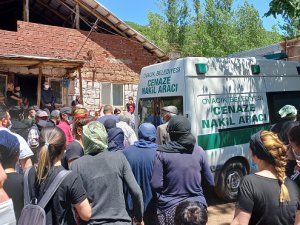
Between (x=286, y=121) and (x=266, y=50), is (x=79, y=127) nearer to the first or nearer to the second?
(x=286, y=121)

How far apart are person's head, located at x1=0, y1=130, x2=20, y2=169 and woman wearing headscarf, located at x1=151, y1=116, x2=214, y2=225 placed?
1.33 meters

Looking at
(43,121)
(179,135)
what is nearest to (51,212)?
(179,135)

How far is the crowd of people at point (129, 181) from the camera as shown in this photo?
87.0 inches

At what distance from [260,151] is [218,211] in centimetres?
368

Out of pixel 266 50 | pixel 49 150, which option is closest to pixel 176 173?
pixel 49 150

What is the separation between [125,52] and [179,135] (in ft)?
37.0

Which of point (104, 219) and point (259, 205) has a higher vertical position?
point (259, 205)

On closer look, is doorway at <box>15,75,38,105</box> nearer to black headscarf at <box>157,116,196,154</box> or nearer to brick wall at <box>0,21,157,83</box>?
brick wall at <box>0,21,157,83</box>

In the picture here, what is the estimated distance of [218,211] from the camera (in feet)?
18.7

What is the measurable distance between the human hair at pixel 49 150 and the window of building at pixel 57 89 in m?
10.4

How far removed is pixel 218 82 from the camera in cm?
584

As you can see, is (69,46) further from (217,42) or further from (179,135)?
(217,42)

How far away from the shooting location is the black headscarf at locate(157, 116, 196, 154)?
324cm

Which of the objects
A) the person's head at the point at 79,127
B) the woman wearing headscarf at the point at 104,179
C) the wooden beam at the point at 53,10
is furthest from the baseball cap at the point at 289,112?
the wooden beam at the point at 53,10
